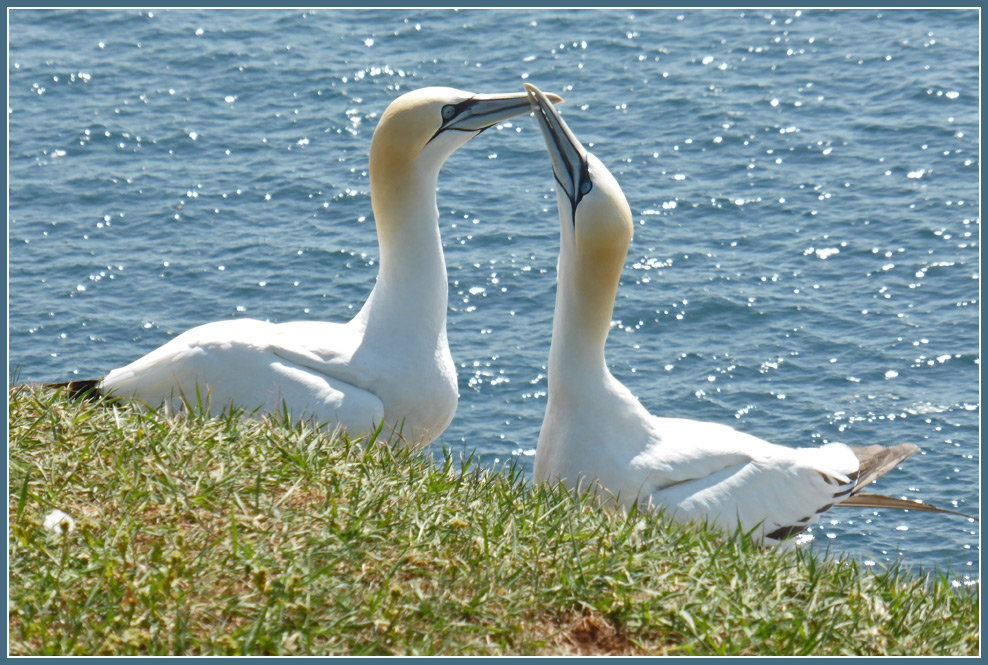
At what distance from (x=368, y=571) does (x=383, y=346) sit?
2.24 meters

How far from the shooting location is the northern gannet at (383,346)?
5.93m

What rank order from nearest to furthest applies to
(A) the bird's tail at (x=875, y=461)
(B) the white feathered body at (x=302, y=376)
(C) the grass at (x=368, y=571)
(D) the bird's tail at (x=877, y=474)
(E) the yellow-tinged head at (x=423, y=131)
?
(C) the grass at (x=368, y=571) < (B) the white feathered body at (x=302, y=376) < (E) the yellow-tinged head at (x=423, y=131) < (D) the bird's tail at (x=877, y=474) < (A) the bird's tail at (x=875, y=461)

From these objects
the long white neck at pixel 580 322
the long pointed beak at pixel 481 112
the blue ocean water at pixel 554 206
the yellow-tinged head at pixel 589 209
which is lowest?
the blue ocean water at pixel 554 206

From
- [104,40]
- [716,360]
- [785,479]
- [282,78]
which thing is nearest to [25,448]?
[785,479]

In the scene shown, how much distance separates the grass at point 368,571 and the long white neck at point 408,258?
1435mm

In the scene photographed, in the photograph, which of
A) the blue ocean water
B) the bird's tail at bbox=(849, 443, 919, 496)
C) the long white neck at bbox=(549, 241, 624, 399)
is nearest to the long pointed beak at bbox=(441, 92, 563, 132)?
the long white neck at bbox=(549, 241, 624, 399)

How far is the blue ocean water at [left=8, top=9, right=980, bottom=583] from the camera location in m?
13.0

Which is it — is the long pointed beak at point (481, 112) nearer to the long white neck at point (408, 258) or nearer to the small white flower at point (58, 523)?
the long white neck at point (408, 258)

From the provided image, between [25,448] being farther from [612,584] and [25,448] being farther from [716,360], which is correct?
[716,360]

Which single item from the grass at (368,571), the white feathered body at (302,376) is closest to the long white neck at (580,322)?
the white feathered body at (302,376)

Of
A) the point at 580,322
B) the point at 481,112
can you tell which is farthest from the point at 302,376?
the point at 481,112

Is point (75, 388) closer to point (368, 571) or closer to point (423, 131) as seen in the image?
point (423, 131)

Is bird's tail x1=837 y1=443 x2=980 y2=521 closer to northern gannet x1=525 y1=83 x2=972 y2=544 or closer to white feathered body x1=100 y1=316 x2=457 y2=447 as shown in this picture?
northern gannet x1=525 y1=83 x2=972 y2=544

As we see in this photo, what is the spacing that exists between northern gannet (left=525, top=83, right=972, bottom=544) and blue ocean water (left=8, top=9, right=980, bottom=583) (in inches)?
205
